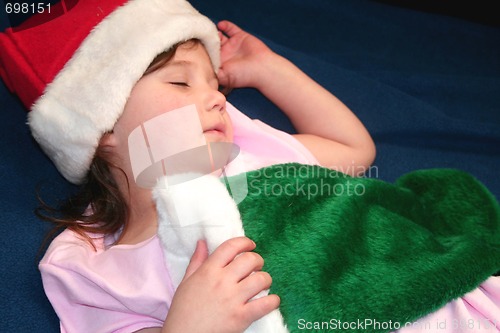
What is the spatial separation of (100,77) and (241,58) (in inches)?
18.1

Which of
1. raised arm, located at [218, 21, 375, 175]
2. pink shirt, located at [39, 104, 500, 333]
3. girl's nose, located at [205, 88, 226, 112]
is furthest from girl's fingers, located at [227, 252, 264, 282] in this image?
raised arm, located at [218, 21, 375, 175]

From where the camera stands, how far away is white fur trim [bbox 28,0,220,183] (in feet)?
3.09

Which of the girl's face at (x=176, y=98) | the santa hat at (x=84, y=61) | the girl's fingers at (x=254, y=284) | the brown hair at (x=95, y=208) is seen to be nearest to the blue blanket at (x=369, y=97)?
the brown hair at (x=95, y=208)

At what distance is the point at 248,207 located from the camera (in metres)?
0.95

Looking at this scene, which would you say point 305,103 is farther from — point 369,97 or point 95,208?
point 95,208

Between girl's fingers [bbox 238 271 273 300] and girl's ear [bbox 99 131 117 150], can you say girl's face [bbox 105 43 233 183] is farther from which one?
girl's fingers [bbox 238 271 273 300]

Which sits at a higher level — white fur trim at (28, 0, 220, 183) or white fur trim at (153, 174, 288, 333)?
white fur trim at (28, 0, 220, 183)

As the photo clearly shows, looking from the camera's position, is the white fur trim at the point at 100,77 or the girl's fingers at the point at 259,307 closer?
the girl's fingers at the point at 259,307

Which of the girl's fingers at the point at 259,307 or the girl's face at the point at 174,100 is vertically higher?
the girl's face at the point at 174,100

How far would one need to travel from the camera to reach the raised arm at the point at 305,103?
1.24 metres

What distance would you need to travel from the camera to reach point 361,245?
96 cm

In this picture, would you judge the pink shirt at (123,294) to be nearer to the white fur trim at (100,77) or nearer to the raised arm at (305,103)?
the white fur trim at (100,77)

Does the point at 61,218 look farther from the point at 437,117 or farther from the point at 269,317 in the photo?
the point at 437,117

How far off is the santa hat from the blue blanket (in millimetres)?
156
